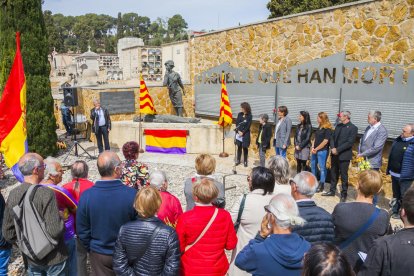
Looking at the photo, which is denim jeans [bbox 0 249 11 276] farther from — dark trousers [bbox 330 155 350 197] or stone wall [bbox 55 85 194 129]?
stone wall [bbox 55 85 194 129]

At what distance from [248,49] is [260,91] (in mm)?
1371

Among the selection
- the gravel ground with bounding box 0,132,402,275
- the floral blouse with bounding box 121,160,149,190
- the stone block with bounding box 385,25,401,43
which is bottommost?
the gravel ground with bounding box 0,132,402,275

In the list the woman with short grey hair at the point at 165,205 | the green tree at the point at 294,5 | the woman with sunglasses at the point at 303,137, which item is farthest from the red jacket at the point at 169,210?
the green tree at the point at 294,5

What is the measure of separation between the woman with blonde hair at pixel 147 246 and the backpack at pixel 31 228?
0.69 meters

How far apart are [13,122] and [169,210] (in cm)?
299

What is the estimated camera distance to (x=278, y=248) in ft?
7.03

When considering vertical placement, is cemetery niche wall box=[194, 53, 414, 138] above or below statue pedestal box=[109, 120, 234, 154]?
above

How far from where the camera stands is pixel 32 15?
32.4ft

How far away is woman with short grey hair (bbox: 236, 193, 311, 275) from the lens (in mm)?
2125

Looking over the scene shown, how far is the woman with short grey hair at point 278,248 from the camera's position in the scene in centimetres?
212

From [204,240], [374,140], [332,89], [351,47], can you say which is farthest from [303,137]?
[204,240]

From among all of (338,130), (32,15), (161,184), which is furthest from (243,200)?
(32,15)

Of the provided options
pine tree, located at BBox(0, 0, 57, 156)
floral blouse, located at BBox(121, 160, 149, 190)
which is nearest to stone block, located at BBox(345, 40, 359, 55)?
floral blouse, located at BBox(121, 160, 149, 190)

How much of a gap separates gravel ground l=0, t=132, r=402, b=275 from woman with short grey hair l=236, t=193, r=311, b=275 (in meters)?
3.67
